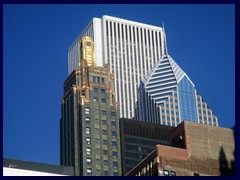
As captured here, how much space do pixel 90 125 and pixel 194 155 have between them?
267 ft

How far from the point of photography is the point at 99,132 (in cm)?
17475

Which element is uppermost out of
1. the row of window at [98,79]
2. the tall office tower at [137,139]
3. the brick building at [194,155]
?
the row of window at [98,79]

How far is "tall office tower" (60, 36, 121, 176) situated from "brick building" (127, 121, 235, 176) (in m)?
65.9

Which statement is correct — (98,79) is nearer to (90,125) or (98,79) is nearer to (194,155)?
(90,125)

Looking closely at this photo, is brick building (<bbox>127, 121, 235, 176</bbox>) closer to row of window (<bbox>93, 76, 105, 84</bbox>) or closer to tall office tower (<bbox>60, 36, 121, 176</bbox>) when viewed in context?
tall office tower (<bbox>60, 36, 121, 176</bbox>)

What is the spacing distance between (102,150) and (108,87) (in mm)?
22912

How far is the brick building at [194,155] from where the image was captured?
9519cm

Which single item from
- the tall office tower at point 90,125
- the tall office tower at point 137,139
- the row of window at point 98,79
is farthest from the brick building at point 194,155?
the row of window at point 98,79

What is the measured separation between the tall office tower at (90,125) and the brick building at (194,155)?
65901 mm

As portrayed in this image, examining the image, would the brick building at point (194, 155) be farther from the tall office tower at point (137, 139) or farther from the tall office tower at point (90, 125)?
the tall office tower at point (137, 139)

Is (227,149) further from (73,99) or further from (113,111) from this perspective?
(73,99)

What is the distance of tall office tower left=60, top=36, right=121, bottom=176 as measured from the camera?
16950cm
